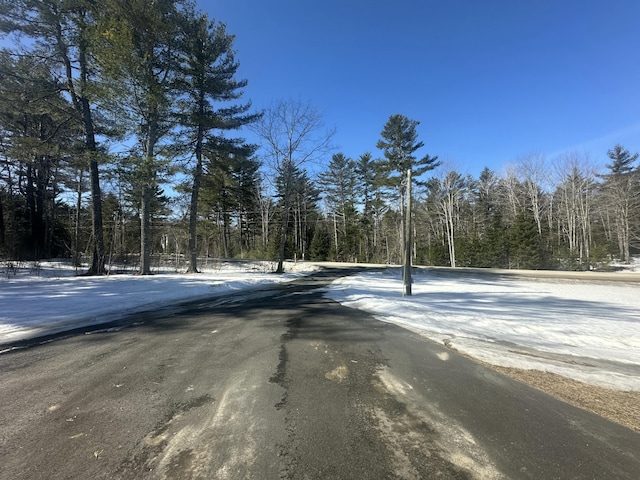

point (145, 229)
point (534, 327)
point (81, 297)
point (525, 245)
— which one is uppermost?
point (145, 229)

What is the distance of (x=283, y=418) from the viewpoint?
2809mm

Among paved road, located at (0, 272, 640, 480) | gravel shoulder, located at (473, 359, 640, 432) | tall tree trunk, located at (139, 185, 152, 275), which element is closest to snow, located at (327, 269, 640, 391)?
gravel shoulder, located at (473, 359, 640, 432)

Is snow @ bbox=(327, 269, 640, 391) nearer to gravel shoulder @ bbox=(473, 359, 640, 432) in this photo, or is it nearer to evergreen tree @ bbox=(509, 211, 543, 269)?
gravel shoulder @ bbox=(473, 359, 640, 432)

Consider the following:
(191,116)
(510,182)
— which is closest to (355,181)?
(510,182)

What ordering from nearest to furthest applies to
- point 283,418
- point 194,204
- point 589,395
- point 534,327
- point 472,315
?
1. point 283,418
2. point 589,395
3. point 534,327
4. point 472,315
5. point 194,204

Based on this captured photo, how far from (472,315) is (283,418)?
6.83 m

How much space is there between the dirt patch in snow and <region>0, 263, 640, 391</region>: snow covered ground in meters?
0.27

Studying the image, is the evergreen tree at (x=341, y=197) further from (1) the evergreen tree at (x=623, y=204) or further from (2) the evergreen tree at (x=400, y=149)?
(1) the evergreen tree at (x=623, y=204)

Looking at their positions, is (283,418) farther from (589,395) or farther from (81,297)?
(81,297)

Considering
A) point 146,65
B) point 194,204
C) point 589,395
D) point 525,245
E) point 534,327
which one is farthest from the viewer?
point 525,245

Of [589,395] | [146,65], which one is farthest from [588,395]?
[146,65]

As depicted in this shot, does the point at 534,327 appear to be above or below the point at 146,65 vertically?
below

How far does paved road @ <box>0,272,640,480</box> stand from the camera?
7.14ft

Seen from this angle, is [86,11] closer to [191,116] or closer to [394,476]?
[191,116]
